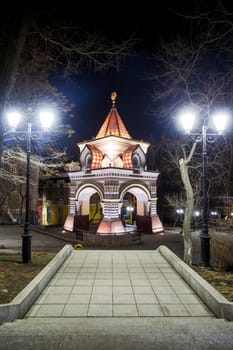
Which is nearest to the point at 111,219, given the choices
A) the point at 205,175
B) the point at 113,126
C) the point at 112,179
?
the point at 112,179

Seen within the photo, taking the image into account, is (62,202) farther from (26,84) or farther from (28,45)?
(28,45)

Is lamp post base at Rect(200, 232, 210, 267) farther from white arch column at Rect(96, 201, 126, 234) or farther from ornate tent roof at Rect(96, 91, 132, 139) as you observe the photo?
ornate tent roof at Rect(96, 91, 132, 139)

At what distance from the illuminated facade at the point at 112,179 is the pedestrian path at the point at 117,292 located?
1250 centimetres

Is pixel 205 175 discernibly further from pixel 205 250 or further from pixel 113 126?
pixel 113 126

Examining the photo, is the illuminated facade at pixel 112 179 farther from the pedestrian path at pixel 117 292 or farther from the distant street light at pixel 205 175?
the distant street light at pixel 205 175

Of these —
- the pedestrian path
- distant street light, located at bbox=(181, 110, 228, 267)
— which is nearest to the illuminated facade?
the pedestrian path

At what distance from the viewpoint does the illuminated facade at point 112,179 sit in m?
21.5

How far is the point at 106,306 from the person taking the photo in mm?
5523

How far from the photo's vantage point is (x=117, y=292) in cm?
630

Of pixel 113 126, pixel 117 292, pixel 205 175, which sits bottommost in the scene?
pixel 117 292

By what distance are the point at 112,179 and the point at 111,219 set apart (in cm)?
314

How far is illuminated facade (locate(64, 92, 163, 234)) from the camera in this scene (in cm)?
2153

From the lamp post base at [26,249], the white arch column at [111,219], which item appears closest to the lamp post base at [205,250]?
the lamp post base at [26,249]

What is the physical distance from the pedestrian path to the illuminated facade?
1250 centimetres
